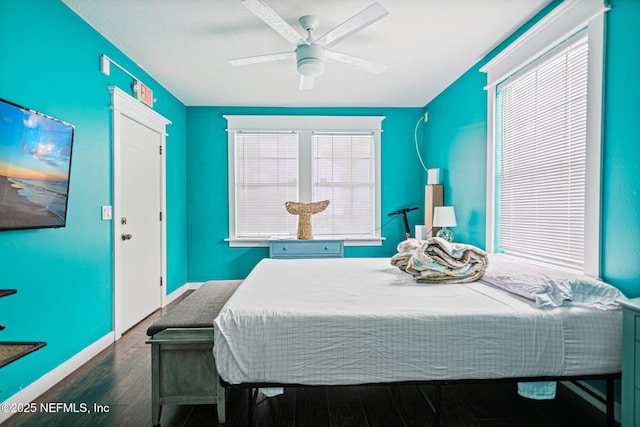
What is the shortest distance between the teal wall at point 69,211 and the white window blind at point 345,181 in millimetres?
2412

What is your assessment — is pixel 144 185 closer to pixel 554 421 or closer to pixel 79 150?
pixel 79 150

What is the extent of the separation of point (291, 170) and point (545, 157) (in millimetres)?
2948

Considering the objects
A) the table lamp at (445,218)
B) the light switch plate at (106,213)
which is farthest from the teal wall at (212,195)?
the light switch plate at (106,213)

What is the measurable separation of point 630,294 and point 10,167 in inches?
127

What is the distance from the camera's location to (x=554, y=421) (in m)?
1.75

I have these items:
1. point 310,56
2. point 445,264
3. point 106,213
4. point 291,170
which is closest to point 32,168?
point 106,213

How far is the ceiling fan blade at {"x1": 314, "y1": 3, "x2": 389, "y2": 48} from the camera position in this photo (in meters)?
1.95

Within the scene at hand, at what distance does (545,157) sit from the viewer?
2.33 metres

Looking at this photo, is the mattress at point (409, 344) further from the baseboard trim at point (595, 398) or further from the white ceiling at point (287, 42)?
the white ceiling at point (287, 42)

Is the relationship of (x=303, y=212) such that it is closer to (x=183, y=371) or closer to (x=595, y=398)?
(x=183, y=371)

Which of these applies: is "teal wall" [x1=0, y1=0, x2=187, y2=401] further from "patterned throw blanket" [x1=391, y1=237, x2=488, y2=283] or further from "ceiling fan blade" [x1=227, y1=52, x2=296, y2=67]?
"patterned throw blanket" [x1=391, y1=237, x2=488, y2=283]

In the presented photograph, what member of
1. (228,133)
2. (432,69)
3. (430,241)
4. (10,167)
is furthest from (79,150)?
(432,69)

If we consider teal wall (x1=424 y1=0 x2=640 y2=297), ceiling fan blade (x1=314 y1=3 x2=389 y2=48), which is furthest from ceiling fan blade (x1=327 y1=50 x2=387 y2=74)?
teal wall (x1=424 y1=0 x2=640 y2=297)

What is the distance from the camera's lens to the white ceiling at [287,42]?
225 cm
